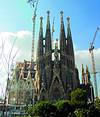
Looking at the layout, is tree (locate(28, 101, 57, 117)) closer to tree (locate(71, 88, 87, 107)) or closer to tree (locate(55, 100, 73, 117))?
tree (locate(55, 100, 73, 117))

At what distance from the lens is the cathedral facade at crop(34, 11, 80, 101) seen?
71.3m

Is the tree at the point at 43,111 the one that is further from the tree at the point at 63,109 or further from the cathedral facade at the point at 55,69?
the cathedral facade at the point at 55,69

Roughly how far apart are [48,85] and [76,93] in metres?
21.8

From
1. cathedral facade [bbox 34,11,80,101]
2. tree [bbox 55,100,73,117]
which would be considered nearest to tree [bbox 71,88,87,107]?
tree [bbox 55,100,73,117]

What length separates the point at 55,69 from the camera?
244 feet

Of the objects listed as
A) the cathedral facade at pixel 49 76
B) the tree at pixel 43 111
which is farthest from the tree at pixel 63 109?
the cathedral facade at pixel 49 76

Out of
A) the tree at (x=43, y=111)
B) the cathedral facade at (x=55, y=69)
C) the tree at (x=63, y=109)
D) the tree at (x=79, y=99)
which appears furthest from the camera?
the cathedral facade at (x=55, y=69)

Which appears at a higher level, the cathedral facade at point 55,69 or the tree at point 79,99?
the cathedral facade at point 55,69

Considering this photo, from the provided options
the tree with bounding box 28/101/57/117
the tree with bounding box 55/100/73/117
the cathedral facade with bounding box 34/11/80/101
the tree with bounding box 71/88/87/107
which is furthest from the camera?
the cathedral facade with bounding box 34/11/80/101

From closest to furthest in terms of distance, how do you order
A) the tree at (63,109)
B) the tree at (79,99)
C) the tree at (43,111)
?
the tree at (43,111)
the tree at (63,109)
the tree at (79,99)

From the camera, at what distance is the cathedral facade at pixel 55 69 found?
2808 inches

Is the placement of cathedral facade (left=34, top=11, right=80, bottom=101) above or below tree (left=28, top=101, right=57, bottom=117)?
above

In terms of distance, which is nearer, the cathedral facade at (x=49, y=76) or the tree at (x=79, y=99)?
the tree at (x=79, y=99)

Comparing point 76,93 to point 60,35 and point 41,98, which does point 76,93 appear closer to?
point 41,98
